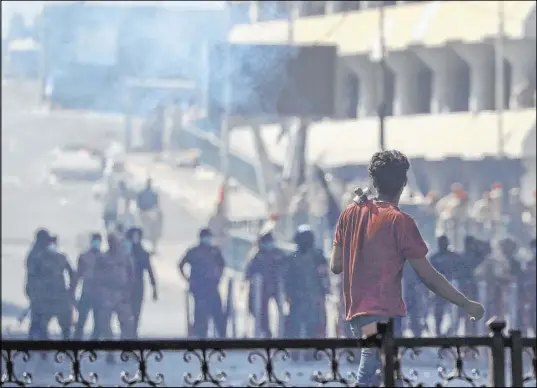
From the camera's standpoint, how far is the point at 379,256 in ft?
24.5

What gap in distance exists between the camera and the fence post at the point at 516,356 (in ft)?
20.4

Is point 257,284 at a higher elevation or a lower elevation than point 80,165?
lower

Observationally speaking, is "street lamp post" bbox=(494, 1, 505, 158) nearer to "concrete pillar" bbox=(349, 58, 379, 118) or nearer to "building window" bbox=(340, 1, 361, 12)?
"concrete pillar" bbox=(349, 58, 379, 118)

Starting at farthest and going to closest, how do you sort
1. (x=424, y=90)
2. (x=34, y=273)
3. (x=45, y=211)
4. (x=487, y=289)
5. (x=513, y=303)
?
(x=424, y=90) → (x=45, y=211) → (x=513, y=303) → (x=487, y=289) → (x=34, y=273)

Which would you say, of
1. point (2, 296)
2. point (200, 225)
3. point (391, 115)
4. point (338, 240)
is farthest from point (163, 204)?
point (338, 240)

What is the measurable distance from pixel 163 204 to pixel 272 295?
1813 centimetres

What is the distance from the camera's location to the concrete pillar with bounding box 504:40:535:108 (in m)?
30.9

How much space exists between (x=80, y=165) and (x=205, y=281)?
76.4ft

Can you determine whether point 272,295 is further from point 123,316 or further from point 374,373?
point 374,373

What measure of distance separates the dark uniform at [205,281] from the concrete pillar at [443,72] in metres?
17.6

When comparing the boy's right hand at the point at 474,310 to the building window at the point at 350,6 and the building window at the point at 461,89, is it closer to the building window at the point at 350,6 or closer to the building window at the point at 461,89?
the building window at the point at 461,89

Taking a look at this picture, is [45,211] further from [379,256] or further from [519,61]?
[379,256]

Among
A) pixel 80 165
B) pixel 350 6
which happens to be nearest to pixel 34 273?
pixel 350 6

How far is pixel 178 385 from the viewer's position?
46.9ft
